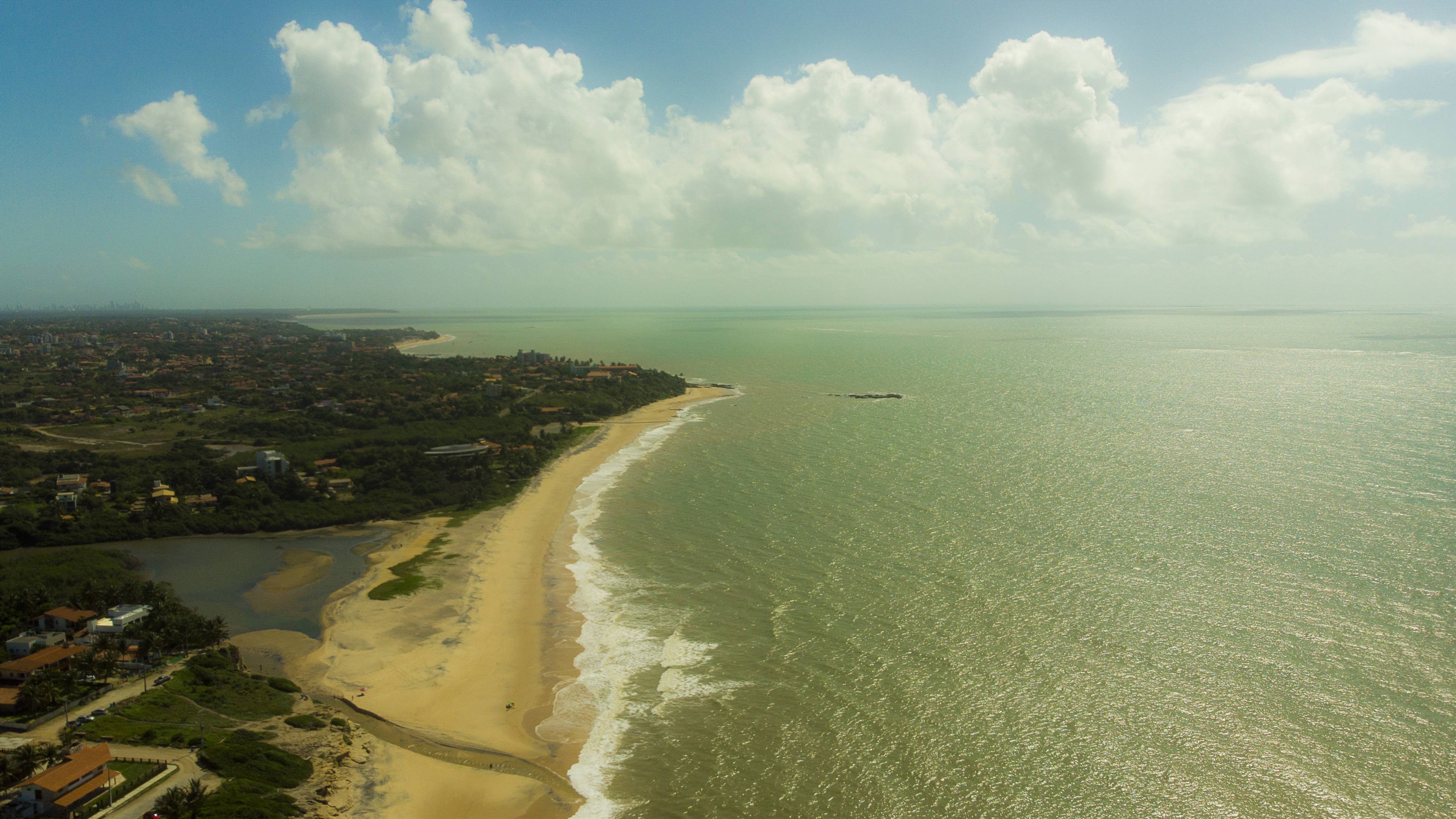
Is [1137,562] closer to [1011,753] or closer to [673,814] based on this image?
[1011,753]

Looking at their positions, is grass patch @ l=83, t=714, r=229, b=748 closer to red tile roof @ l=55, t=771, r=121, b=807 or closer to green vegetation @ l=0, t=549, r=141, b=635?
red tile roof @ l=55, t=771, r=121, b=807

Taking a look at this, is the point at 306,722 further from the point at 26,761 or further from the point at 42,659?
the point at 42,659

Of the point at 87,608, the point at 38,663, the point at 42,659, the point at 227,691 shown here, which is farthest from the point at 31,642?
the point at 227,691

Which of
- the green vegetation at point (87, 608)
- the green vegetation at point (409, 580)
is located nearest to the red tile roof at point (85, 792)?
the green vegetation at point (87, 608)

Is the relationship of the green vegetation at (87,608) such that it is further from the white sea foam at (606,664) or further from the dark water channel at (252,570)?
the white sea foam at (606,664)

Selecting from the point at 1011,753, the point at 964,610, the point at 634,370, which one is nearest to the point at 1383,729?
the point at 1011,753

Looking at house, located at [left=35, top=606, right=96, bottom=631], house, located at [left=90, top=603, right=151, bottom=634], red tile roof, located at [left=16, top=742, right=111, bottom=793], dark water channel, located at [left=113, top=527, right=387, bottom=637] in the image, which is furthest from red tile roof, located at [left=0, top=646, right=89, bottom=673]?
red tile roof, located at [left=16, top=742, right=111, bottom=793]
